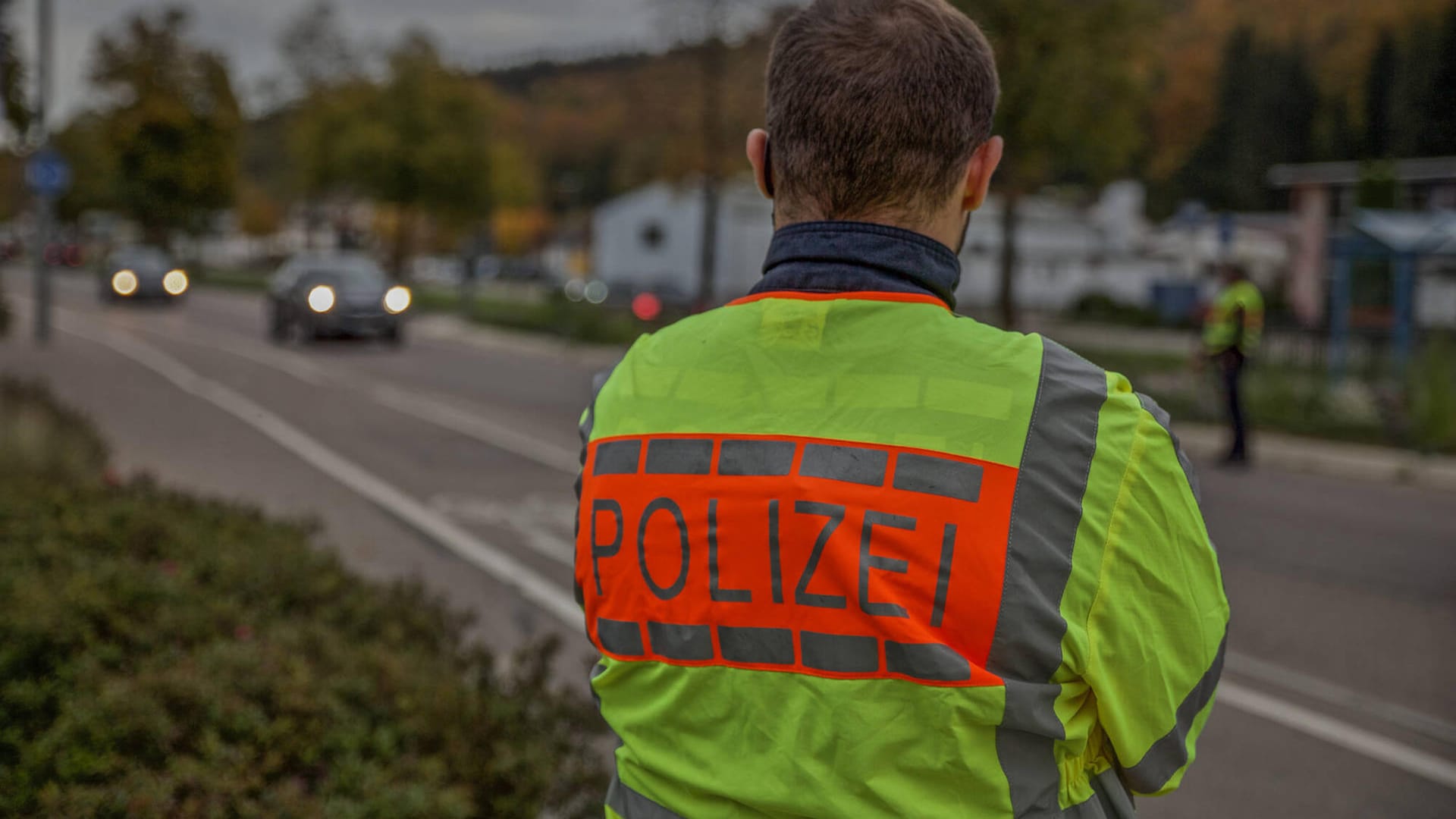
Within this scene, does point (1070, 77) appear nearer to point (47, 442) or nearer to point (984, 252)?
point (47, 442)

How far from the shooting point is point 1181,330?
125 feet

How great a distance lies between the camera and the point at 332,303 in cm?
2414

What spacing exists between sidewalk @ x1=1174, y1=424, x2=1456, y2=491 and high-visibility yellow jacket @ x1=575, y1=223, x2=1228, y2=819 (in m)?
11.6

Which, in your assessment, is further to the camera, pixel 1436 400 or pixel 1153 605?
pixel 1436 400

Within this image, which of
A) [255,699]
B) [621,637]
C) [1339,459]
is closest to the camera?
[621,637]

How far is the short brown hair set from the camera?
154 centimetres

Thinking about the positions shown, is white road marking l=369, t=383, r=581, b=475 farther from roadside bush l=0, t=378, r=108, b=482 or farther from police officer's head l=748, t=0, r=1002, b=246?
police officer's head l=748, t=0, r=1002, b=246

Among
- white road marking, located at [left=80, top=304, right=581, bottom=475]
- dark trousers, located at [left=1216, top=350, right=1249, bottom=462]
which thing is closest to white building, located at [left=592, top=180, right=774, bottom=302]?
white road marking, located at [left=80, top=304, right=581, bottom=475]

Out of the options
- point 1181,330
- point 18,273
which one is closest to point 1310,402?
point 1181,330

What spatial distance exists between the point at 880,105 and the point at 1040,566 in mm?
561

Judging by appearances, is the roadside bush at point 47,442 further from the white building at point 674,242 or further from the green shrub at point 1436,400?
the white building at point 674,242

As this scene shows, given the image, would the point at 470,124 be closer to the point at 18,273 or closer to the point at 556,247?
the point at 18,273

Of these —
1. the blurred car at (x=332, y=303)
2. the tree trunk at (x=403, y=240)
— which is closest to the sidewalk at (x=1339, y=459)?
the blurred car at (x=332, y=303)

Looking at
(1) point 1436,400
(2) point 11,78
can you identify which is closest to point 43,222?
(2) point 11,78
